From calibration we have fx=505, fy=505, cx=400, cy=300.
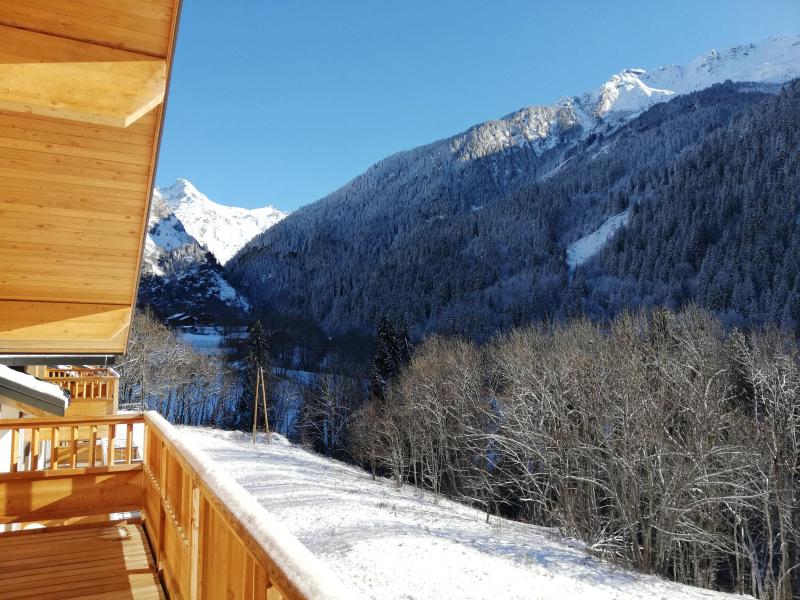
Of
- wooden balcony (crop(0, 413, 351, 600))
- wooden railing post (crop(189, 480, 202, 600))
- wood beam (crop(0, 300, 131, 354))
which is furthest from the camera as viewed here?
wood beam (crop(0, 300, 131, 354))

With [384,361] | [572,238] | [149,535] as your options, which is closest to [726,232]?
[572,238]

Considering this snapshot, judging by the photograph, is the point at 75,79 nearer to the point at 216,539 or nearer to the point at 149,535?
the point at 216,539

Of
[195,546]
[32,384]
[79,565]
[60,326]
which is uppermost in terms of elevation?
[60,326]

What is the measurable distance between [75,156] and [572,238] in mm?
101816

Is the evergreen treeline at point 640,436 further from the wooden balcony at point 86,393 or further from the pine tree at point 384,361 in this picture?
the wooden balcony at point 86,393

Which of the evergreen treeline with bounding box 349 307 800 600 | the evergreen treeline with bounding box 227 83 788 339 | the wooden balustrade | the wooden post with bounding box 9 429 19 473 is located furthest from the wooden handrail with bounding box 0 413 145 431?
the evergreen treeline with bounding box 227 83 788 339

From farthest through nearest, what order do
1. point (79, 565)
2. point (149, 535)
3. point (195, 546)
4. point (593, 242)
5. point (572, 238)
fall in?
point (572, 238), point (593, 242), point (149, 535), point (79, 565), point (195, 546)

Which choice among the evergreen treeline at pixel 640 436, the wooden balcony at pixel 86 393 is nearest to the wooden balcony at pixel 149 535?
the wooden balcony at pixel 86 393

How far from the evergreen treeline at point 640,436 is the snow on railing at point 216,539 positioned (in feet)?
45.9

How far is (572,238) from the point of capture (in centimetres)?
9856

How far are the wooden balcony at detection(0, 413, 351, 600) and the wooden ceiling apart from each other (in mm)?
1700

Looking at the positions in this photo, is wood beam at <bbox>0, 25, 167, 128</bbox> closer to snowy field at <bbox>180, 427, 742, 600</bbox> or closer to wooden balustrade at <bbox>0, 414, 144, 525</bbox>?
wooden balustrade at <bbox>0, 414, 144, 525</bbox>

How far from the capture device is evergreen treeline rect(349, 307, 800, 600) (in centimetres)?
1595

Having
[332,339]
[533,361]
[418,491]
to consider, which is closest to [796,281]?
[533,361]
